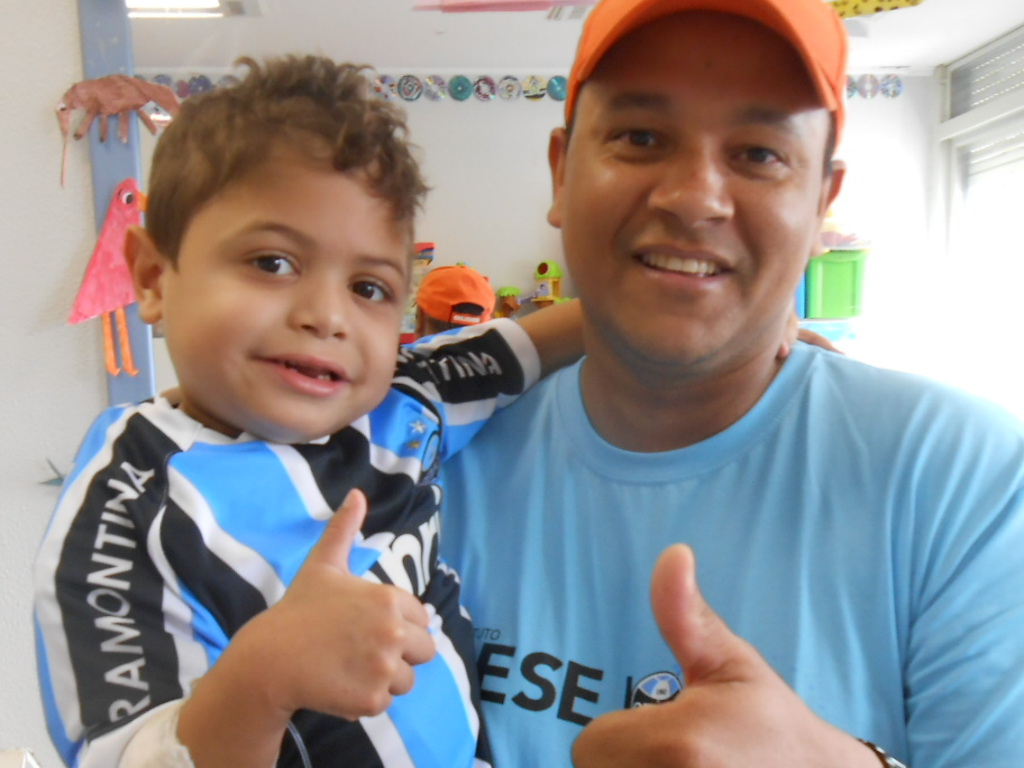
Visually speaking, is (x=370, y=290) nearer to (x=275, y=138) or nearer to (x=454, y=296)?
(x=275, y=138)

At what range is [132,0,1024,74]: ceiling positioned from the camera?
3857 mm

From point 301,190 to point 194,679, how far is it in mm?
491

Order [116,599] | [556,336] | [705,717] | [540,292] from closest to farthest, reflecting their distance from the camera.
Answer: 1. [705,717]
2. [116,599]
3. [556,336]
4. [540,292]

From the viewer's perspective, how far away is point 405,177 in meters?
0.96

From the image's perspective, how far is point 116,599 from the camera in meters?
0.70

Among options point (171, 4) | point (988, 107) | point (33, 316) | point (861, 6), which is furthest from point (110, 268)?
point (988, 107)

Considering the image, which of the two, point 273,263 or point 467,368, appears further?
point 467,368

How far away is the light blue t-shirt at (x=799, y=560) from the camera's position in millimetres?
651

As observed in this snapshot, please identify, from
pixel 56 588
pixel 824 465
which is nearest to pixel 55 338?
pixel 56 588

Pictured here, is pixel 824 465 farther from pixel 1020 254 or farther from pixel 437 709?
pixel 1020 254

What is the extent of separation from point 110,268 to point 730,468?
46.1 inches

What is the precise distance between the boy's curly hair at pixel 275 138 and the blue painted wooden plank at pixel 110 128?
55 cm

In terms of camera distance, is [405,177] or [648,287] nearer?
[648,287]

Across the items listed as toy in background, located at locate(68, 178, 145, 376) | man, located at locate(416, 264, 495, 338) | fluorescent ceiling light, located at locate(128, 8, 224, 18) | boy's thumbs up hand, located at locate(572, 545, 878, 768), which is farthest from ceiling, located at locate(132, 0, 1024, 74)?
boy's thumbs up hand, located at locate(572, 545, 878, 768)
